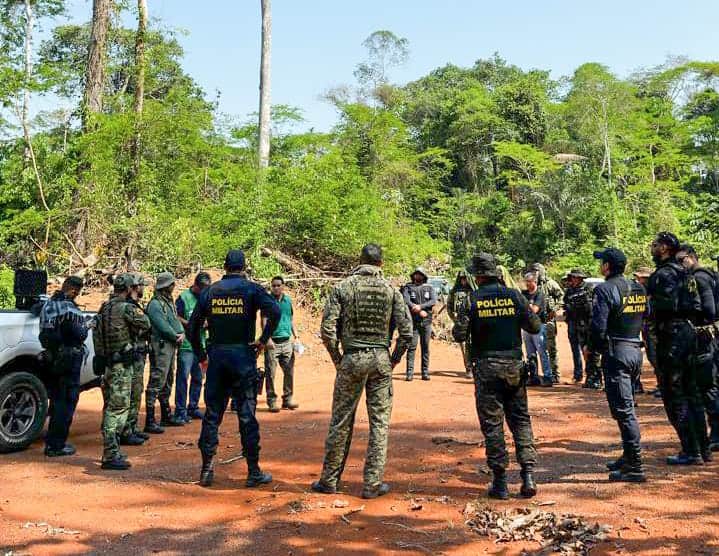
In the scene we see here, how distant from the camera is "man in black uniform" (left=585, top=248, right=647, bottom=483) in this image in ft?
20.0

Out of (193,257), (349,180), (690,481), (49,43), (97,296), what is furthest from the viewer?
(49,43)

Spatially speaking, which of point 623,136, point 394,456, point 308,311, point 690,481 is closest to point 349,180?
point 308,311

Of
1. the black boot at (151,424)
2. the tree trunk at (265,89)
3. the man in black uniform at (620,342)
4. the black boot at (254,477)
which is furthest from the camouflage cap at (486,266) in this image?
the tree trunk at (265,89)

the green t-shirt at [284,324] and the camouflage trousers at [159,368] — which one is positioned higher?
the green t-shirt at [284,324]

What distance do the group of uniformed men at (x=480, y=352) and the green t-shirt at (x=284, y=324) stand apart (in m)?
3.12

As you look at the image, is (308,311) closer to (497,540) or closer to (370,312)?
(370,312)

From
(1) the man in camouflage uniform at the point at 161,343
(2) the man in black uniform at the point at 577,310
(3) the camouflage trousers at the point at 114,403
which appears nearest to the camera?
(3) the camouflage trousers at the point at 114,403

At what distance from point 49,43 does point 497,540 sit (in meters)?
40.8

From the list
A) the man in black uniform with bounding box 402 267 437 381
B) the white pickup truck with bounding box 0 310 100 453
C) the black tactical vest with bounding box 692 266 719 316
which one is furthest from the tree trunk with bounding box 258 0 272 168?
the black tactical vest with bounding box 692 266 719 316

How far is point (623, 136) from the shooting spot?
133 ft

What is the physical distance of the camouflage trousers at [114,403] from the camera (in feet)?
22.4

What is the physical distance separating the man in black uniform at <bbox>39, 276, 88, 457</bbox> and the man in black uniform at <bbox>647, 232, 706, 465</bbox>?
593 cm

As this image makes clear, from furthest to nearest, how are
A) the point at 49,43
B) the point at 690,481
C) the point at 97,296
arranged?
the point at 49,43 < the point at 97,296 < the point at 690,481

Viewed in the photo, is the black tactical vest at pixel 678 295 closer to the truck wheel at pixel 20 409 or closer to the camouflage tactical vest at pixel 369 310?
the camouflage tactical vest at pixel 369 310
